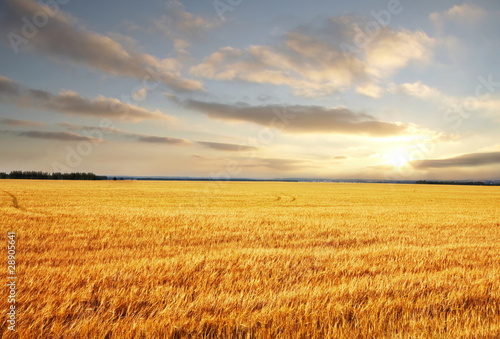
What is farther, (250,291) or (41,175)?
(41,175)

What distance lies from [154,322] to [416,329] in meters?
3.42

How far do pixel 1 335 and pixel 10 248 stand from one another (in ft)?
19.6

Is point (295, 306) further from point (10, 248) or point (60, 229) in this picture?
point (60, 229)

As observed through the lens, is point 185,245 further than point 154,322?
Yes

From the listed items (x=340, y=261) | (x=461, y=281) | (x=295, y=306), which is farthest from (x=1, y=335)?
(x=461, y=281)

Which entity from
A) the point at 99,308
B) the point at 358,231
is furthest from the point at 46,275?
the point at 358,231

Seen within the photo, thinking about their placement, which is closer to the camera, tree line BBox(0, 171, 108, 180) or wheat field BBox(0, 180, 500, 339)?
wheat field BBox(0, 180, 500, 339)

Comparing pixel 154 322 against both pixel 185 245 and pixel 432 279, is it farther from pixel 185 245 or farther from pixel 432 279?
pixel 185 245

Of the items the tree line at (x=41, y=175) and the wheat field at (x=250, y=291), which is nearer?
the wheat field at (x=250, y=291)

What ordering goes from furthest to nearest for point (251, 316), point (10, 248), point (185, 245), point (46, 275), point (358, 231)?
point (358, 231)
point (185, 245)
point (10, 248)
point (46, 275)
point (251, 316)

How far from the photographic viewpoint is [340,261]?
24.7 feet

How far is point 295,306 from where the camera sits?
434 centimetres

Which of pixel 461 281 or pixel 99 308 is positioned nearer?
pixel 99 308

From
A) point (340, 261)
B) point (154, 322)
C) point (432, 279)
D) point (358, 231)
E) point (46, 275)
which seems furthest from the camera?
point (358, 231)
